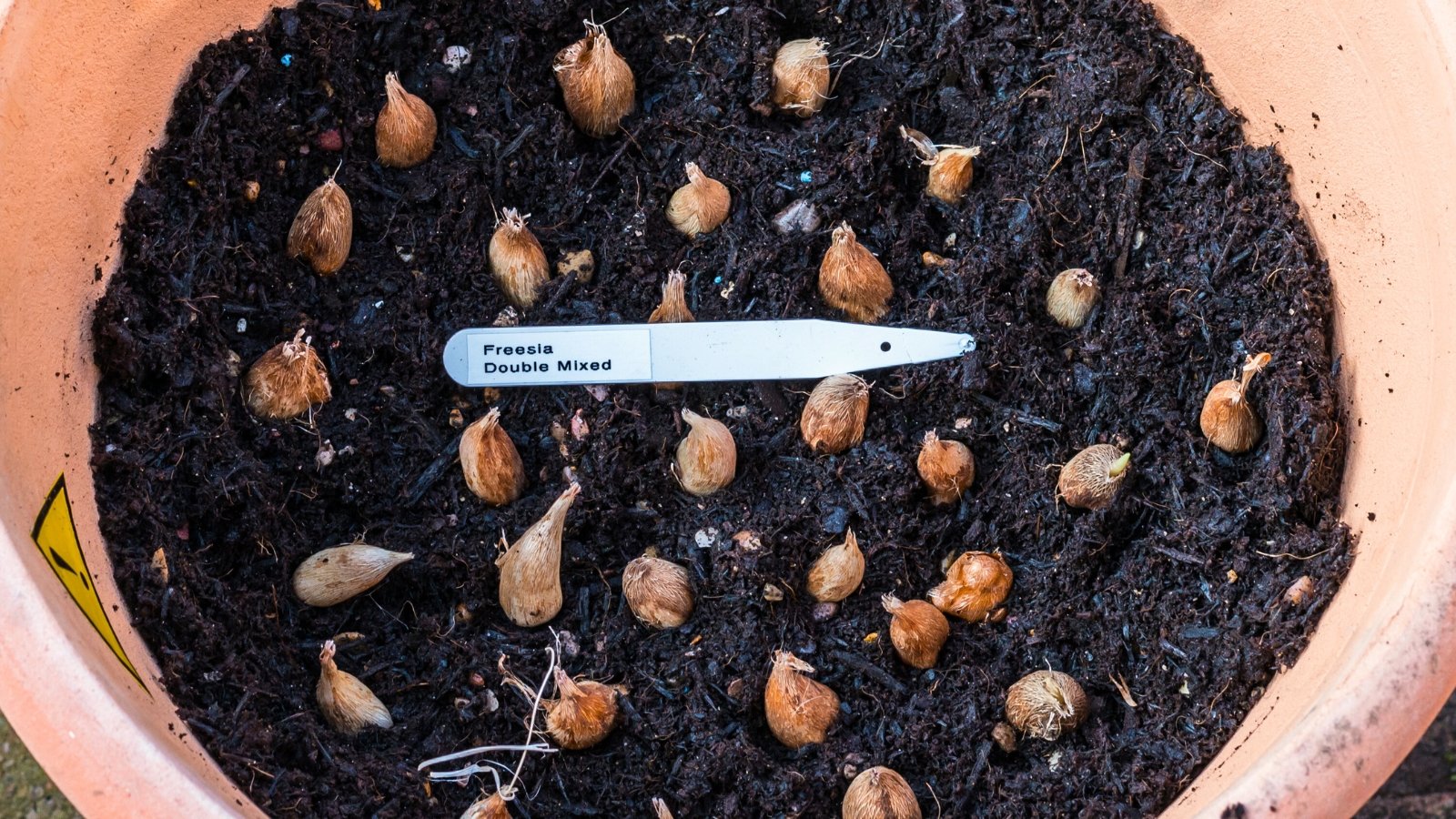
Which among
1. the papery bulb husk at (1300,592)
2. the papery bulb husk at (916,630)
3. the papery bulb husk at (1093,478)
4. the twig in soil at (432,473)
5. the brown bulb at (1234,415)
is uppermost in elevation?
the brown bulb at (1234,415)

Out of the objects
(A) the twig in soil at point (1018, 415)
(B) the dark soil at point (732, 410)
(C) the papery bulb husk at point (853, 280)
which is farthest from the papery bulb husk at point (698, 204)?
(A) the twig in soil at point (1018, 415)

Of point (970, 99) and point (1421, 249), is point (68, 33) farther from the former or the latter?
point (1421, 249)

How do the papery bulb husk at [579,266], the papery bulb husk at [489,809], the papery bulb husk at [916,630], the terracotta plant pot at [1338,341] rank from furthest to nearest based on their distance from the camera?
the papery bulb husk at [579,266] < the papery bulb husk at [916,630] < the papery bulb husk at [489,809] < the terracotta plant pot at [1338,341]

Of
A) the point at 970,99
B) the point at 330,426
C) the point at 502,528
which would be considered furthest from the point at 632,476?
the point at 970,99

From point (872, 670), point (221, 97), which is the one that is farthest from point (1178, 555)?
point (221, 97)

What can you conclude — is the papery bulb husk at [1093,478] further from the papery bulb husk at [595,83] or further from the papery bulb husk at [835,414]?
the papery bulb husk at [595,83]

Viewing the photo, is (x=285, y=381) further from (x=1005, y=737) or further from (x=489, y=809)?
(x=1005, y=737)
